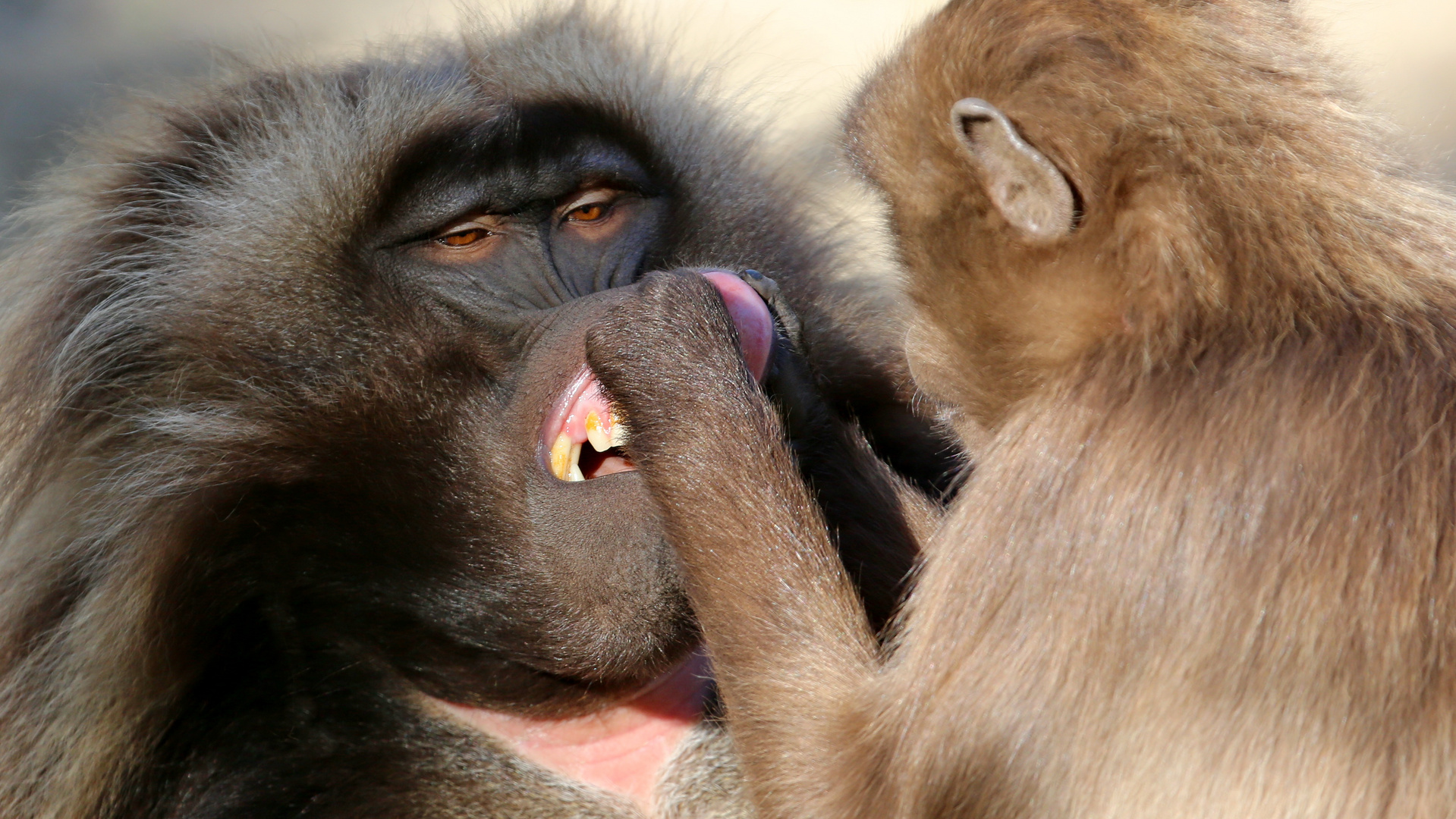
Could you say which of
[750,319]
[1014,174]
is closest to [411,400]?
[750,319]

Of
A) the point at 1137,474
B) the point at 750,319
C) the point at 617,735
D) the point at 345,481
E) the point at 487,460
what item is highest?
the point at 1137,474

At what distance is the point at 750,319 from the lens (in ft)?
8.99

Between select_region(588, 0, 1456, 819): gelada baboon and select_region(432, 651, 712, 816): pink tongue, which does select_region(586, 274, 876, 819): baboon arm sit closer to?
select_region(588, 0, 1456, 819): gelada baboon

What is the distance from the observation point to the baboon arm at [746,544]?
8.06ft

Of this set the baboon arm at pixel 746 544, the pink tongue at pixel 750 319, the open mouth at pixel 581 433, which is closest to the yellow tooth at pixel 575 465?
the open mouth at pixel 581 433

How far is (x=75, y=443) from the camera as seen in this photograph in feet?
8.96

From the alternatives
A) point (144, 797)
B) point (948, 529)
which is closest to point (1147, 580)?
point (948, 529)

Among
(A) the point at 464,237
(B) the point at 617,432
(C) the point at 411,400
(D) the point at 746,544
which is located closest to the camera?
(D) the point at 746,544

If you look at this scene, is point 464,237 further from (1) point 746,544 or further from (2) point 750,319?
(1) point 746,544

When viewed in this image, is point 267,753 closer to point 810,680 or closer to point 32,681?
point 32,681

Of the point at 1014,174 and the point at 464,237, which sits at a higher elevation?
the point at 1014,174

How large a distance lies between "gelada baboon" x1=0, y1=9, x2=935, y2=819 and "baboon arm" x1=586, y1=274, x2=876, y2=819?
120mm

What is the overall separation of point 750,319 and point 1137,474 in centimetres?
83

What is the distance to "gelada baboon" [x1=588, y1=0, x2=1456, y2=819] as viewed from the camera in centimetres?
211
